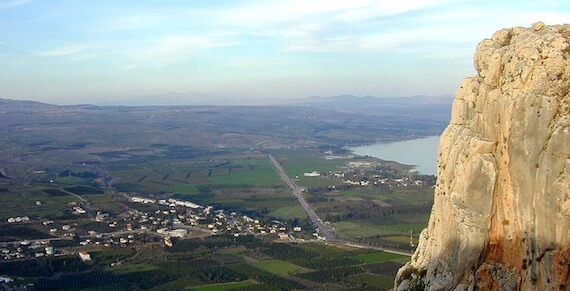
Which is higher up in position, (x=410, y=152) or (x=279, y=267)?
(x=410, y=152)

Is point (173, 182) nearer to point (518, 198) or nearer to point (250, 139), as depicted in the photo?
point (250, 139)

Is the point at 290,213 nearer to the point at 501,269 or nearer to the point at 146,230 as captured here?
the point at 146,230

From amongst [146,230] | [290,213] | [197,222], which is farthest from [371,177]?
[146,230]

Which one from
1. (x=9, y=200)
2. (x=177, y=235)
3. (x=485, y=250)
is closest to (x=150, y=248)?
(x=177, y=235)

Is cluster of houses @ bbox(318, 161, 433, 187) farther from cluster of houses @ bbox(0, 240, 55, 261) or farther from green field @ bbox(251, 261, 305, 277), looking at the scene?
cluster of houses @ bbox(0, 240, 55, 261)

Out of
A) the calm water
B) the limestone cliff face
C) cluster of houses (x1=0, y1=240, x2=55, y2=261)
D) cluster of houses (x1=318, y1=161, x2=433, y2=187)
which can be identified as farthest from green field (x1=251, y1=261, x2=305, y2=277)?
the calm water

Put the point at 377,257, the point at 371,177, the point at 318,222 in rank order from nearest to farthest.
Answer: the point at 377,257 < the point at 318,222 < the point at 371,177
